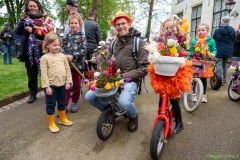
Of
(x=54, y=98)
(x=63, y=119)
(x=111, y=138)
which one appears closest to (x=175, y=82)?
(x=111, y=138)

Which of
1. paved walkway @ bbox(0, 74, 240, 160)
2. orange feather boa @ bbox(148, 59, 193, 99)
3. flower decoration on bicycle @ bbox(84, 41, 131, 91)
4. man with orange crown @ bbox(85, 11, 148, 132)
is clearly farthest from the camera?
man with orange crown @ bbox(85, 11, 148, 132)

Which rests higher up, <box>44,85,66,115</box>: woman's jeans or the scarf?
the scarf

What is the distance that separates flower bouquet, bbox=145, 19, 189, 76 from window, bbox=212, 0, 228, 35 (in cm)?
925

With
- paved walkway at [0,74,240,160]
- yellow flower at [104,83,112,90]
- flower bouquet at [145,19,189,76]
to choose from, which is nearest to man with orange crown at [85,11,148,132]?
yellow flower at [104,83,112,90]

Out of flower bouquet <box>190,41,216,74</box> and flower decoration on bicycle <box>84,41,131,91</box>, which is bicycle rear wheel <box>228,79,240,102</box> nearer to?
flower bouquet <box>190,41,216,74</box>

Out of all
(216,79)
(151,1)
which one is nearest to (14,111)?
(216,79)

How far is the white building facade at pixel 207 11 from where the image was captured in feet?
29.2

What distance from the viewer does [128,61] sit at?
8.73 feet

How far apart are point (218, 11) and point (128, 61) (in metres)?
9.67

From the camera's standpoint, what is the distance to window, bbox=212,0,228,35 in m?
9.66

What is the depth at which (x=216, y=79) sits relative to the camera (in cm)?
484

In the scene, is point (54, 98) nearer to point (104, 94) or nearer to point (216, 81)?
point (104, 94)

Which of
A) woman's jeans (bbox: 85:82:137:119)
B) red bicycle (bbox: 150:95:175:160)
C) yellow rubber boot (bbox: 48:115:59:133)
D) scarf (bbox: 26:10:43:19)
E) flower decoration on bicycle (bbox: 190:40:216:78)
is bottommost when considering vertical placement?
yellow rubber boot (bbox: 48:115:59:133)

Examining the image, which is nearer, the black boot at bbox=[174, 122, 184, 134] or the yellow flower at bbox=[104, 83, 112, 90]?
the yellow flower at bbox=[104, 83, 112, 90]
